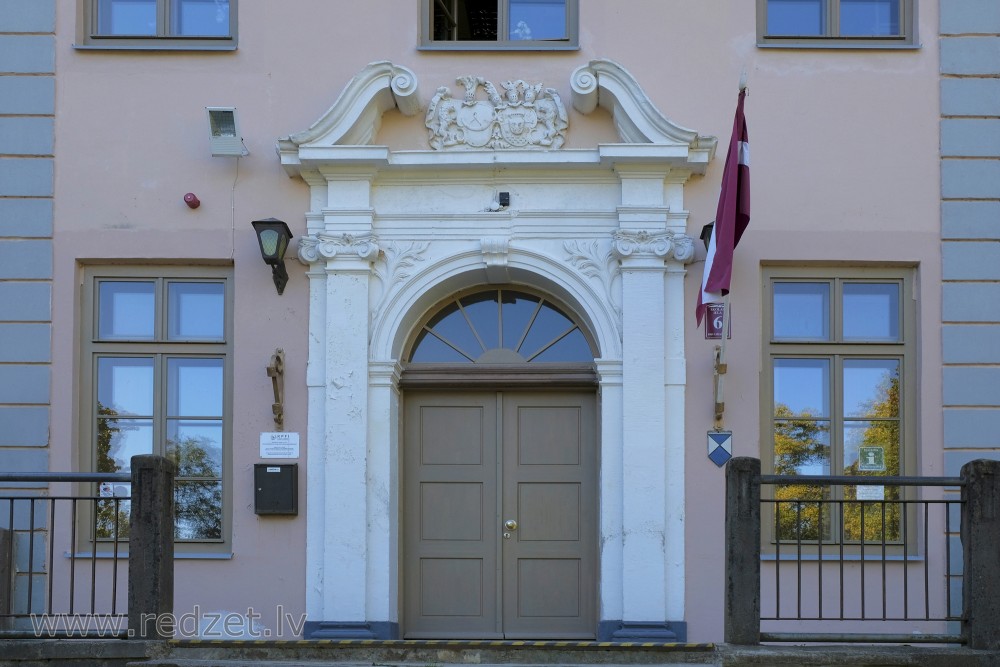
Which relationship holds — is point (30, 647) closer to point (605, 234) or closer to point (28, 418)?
point (28, 418)

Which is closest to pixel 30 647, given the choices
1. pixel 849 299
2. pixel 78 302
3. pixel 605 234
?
pixel 78 302

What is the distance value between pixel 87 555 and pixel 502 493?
9.36 ft

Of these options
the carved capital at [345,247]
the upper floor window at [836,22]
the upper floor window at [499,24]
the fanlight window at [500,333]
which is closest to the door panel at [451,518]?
the fanlight window at [500,333]

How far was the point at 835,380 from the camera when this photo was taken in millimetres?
9305

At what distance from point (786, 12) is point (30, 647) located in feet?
21.1

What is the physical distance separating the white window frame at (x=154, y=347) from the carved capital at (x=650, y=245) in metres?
2.72

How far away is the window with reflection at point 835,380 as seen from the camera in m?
9.30

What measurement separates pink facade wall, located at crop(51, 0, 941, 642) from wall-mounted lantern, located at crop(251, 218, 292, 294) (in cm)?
22

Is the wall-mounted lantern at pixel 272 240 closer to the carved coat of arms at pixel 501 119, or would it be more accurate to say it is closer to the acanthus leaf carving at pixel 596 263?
the carved coat of arms at pixel 501 119

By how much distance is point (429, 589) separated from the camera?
31.3ft

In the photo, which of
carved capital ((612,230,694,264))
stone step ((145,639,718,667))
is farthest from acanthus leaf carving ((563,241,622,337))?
A: stone step ((145,639,718,667))

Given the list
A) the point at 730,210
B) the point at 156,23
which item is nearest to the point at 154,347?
the point at 156,23

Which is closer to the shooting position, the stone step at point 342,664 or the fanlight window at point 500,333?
the stone step at point 342,664

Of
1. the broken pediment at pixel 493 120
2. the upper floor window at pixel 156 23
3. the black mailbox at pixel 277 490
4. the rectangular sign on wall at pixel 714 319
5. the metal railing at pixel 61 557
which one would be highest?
the upper floor window at pixel 156 23
